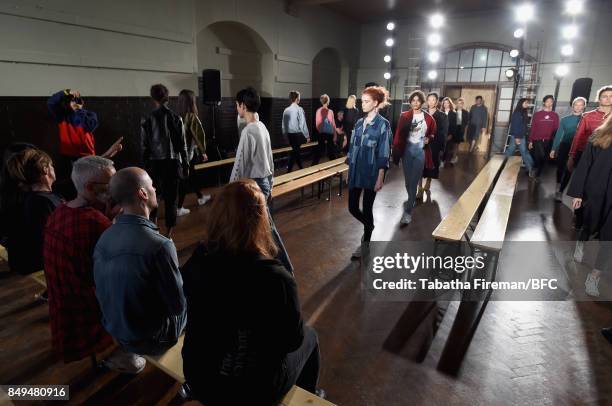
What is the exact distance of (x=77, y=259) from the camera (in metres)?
1.80

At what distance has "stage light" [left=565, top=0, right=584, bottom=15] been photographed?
27.7ft

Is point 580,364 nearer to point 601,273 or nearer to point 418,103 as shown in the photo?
point 601,273

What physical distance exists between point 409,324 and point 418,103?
2951 millimetres

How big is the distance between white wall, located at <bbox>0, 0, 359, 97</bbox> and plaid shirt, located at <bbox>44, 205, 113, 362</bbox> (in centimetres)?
349

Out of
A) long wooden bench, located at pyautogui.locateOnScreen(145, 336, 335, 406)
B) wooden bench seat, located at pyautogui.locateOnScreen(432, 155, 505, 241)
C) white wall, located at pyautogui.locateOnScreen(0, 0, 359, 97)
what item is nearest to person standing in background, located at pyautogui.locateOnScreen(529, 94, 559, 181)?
wooden bench seat, located at pyautogui.locateOnScreen(432, 155, 505, 241)

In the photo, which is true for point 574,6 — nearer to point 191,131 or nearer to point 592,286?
point 592,286

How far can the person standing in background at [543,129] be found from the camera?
6.36m

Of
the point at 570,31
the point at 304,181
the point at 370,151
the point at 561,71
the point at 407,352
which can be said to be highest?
the point at 570,31

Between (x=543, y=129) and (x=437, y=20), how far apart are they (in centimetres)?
501

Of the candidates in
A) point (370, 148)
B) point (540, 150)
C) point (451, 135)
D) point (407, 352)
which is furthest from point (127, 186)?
point (451, 135)

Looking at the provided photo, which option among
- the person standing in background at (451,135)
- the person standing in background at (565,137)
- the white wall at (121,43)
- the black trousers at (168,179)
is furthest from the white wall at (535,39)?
the black trousers at (168,179)

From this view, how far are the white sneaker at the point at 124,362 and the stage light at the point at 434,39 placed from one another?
1134cm

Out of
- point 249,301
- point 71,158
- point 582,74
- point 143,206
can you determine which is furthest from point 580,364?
point 582,74

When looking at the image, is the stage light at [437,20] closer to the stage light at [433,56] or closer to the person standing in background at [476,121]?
the stage light at [433,56]
